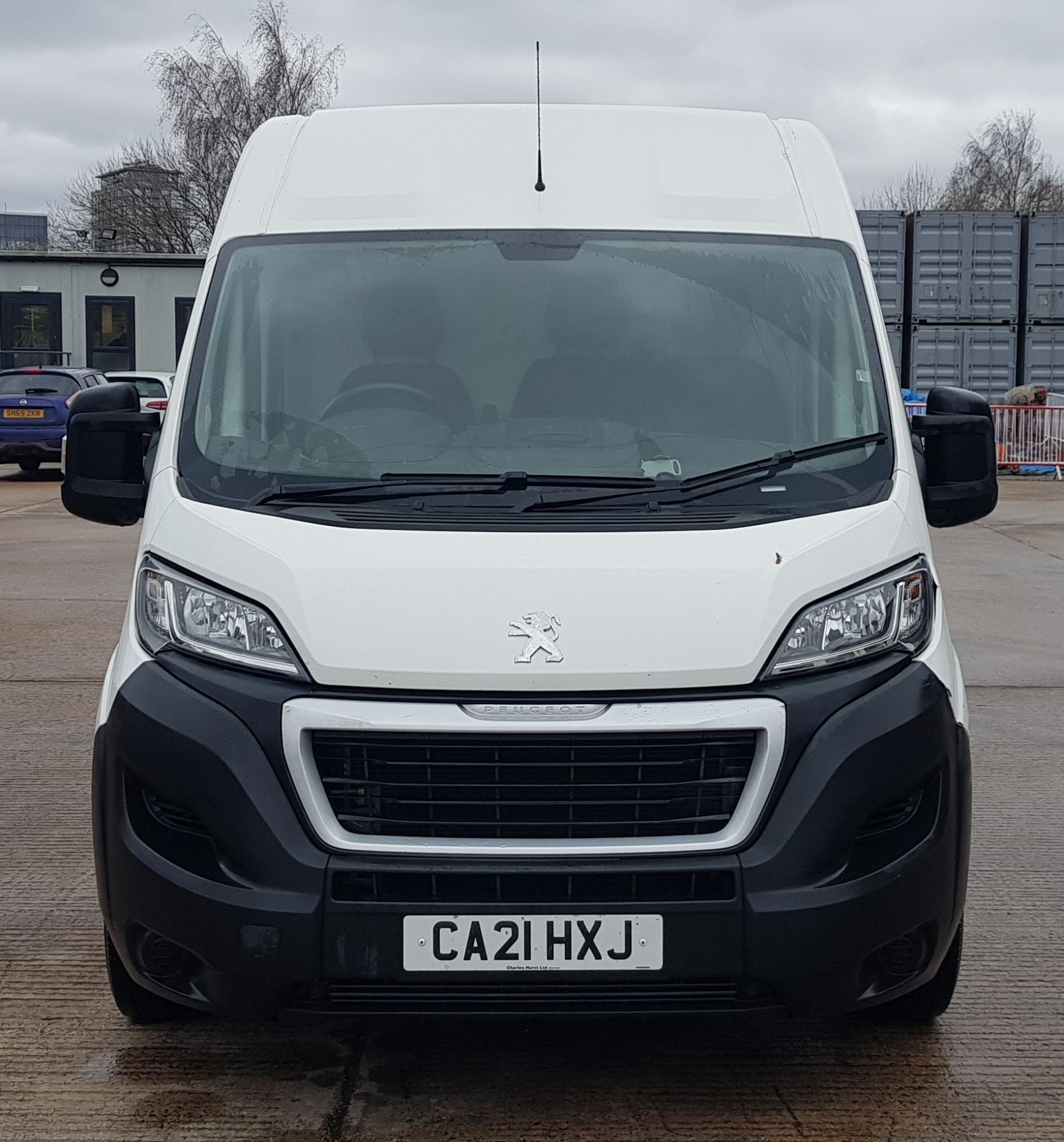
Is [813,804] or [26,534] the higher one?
[813,804]

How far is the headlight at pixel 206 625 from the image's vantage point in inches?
129

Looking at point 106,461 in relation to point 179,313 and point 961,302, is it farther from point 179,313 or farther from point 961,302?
point 179,313

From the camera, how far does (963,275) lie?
26.6 m

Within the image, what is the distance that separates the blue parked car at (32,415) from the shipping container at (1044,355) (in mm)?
15028

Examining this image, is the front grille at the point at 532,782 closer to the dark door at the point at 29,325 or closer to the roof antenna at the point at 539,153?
the roof antenna at the point at 539,153

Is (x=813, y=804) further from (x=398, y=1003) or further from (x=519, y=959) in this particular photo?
(x=398, y=1003)

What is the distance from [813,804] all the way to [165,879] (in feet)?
4.30

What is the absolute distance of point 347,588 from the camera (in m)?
3.31

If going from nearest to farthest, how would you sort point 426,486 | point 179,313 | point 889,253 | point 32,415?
1. point 426,486
2. point 32,415
3. point 889,253
4. point 179,313

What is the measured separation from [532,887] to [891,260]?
2485cm

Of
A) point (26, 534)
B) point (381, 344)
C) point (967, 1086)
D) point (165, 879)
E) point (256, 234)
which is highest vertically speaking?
point (256, 234)

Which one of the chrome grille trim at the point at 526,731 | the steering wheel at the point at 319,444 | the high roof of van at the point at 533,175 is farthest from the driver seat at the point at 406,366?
the chrome grille trim at the point at 526,731

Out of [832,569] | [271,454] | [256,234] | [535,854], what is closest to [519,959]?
[535,854]

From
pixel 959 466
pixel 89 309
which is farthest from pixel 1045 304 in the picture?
pixel 959 466
